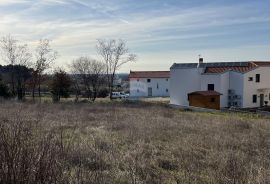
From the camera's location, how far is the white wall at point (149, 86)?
8512cm

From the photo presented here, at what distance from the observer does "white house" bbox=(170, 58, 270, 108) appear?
52.9 meters

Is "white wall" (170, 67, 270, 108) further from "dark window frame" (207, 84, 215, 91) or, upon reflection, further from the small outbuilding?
the small outbuilding

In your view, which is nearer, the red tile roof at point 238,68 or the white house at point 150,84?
the red tile roof at point 238,68

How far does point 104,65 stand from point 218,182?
223 feet

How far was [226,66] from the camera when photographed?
5631 cm

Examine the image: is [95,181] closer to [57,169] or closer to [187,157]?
[57,169]

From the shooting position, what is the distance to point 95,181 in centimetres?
533

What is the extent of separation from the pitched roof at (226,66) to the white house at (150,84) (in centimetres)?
2626

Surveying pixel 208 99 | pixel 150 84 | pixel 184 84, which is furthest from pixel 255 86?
pixel 150 84

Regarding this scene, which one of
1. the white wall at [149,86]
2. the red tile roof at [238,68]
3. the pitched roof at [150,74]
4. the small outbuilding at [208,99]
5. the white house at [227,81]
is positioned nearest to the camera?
the small outbuilding at [208,99]

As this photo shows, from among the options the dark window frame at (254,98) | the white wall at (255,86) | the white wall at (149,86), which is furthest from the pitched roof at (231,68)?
the white wall at (149,86)

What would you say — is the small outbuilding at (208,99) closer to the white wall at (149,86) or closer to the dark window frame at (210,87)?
the dark window frame at (210,87)

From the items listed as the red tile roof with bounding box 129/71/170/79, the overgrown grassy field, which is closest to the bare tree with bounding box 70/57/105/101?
the red tile roof with bounding box 129/71/170/79

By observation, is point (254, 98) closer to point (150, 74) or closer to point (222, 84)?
point (222, 84)
